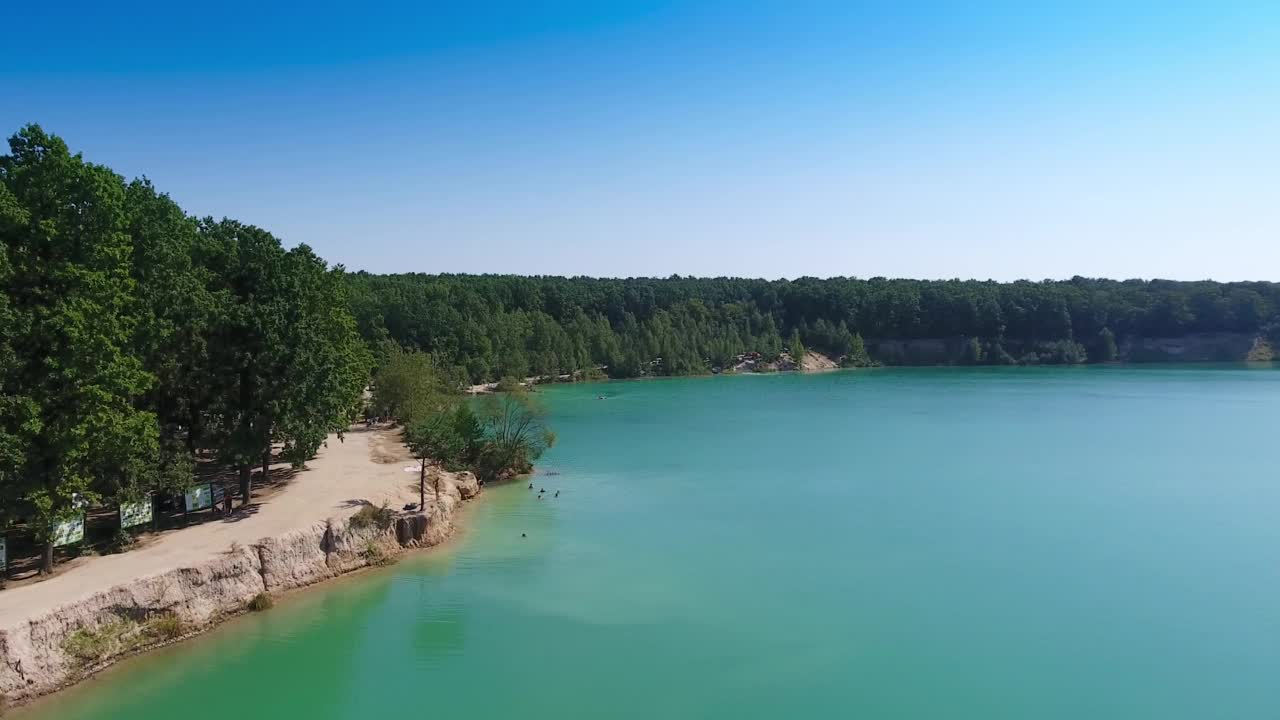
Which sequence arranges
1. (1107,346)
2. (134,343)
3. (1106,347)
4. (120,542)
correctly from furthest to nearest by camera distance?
(1106,347), (1107,346), (134,343), (120,542)

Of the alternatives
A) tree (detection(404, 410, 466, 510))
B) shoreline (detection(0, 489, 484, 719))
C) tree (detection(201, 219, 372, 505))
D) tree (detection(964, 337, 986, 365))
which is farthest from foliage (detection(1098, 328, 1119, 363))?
tree (detection(201, 219, 372, 505))

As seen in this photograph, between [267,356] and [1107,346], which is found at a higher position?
[267,356]

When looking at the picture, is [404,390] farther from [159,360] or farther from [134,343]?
[134,343]

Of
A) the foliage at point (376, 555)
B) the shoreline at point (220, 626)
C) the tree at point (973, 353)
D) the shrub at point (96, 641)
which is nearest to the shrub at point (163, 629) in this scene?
the shoreline at point (220, 626)

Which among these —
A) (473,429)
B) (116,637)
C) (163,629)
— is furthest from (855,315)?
(116,637)

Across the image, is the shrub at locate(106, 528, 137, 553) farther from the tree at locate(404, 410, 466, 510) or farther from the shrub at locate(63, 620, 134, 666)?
the tree at locate(404, 410, 466, 510)

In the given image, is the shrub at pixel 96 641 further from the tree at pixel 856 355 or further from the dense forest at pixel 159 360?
the tree at pixel 856 355

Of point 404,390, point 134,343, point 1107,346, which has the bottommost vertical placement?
point 404,390
